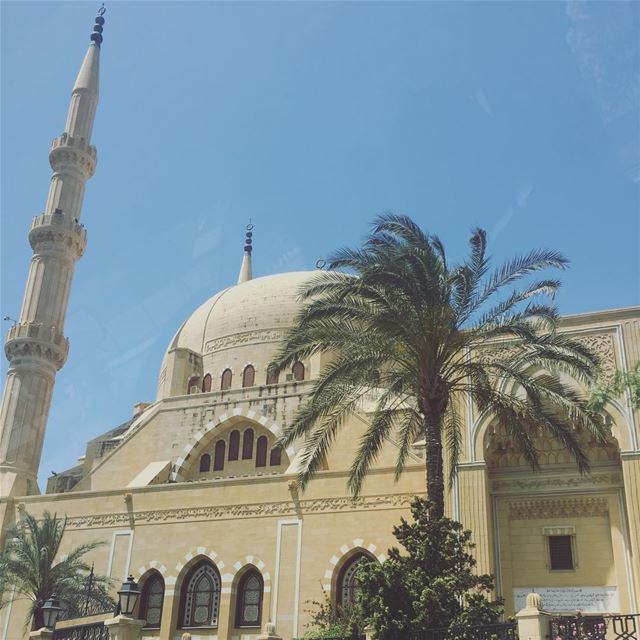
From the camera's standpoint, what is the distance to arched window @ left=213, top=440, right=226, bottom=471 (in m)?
27.7

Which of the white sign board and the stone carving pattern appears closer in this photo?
the white sign board

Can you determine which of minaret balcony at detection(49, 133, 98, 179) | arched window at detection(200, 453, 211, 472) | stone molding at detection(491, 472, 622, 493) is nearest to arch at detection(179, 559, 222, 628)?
arched window at detection(200, 453, 211, 472)

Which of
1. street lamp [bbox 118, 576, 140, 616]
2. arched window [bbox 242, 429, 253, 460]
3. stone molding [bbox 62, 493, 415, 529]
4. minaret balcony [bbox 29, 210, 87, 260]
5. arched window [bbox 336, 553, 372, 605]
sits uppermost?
minaret balcony [bbox 29, 210, 87, 260]

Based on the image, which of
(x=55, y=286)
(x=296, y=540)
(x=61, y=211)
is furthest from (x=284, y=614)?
(x=61, y=211)

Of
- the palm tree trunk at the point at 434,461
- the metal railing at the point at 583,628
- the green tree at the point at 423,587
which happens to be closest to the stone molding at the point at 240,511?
the palm tree trunk at the point at 434,461

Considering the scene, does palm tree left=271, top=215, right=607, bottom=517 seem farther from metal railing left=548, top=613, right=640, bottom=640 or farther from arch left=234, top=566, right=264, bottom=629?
arch left=234, top=566, right=264, bottom=629

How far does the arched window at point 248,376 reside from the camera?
31953 mm

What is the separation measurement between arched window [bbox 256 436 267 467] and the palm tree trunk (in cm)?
1282

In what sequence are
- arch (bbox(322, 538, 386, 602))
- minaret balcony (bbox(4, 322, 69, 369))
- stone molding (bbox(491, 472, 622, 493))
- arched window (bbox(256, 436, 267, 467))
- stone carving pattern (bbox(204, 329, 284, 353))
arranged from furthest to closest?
stone carving pattern (bbox(204, 329, 284, 353)) < minaret balcony (bbox(4, 322, 69, 369)) < arched window (bbox(256, 436, 267, 467)) < arch (bbox(322, 538, 386, 602)) < stone molding (bbox(491, 472, 622, 493))

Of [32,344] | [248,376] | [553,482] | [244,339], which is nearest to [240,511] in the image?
[553,482]

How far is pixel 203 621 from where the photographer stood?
73.2ft

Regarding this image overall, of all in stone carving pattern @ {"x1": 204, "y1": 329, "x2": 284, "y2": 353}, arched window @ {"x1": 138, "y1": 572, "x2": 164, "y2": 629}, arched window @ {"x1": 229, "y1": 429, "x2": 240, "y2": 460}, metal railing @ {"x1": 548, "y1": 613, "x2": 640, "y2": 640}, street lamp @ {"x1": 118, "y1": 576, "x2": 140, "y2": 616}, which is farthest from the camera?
stone carving pattern @ {"x1": 204, "y1": 329, "x2": 284, "y2": 353}

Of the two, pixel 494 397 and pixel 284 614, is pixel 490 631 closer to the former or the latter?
pixel 494 397

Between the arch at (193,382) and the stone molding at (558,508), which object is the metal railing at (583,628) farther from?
the arch at (193,382)
